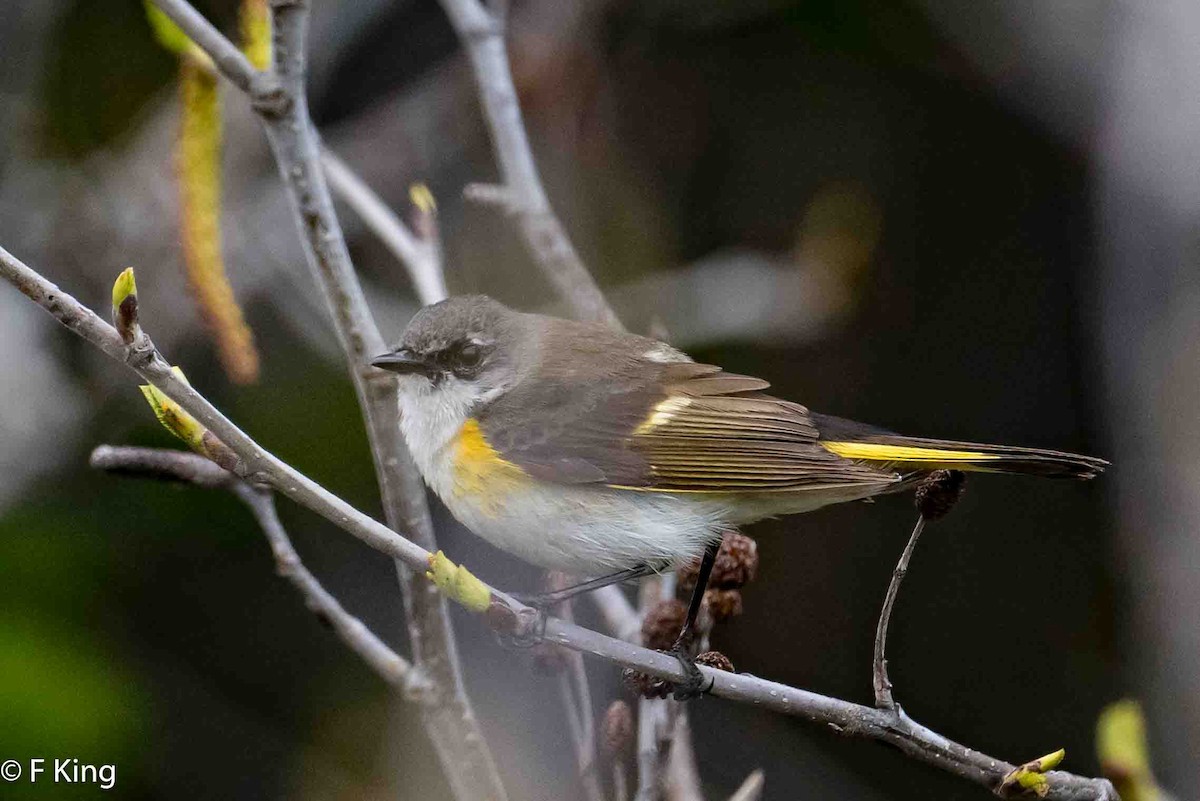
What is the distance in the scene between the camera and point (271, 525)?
2.07 metres

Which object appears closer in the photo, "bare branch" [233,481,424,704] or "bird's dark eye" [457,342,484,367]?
"bare branch" [233,481,424,704]

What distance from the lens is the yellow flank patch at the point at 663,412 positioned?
239 centimetres

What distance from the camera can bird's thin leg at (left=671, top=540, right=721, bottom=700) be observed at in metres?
1.93

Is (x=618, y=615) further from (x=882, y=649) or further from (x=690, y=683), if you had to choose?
(x=882, y=649)

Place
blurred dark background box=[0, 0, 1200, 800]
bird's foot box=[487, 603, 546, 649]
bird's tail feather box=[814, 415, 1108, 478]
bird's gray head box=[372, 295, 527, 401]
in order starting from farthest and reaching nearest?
blurred dark background box=[0, 0, 1200, 800] < bird's gray head box=[372, 295, 527, 401] < bird's tail feather box=[814, 415, 1108, 478] < bird's foot box=[487, 603, 546, 649]

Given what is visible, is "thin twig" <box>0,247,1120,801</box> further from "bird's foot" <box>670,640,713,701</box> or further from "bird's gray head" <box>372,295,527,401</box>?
"bird's gray head" <box>372,295,527,401</box>

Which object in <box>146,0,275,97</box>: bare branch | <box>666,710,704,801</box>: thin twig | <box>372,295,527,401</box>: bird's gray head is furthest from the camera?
<box>372,295,527,401</box>: bird's gray head

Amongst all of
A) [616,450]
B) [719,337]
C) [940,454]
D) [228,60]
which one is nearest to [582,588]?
[616,450]

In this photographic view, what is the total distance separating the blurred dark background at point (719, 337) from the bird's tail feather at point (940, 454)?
846 mm

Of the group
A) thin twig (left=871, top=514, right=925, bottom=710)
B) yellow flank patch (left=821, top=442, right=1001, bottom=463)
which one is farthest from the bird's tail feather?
thin twig (left=871, top=514, right=925, bottom=710)

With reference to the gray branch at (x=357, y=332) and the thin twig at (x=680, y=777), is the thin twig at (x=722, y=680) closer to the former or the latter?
the gray branch at (x=357, y=332)

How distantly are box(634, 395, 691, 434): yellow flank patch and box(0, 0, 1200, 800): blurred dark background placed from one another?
2.16ft

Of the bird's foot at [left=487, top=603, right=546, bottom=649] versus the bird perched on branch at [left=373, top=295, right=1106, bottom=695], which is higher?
the bird perched on branch at [left=373, top=295, right=1106, bottom=695]

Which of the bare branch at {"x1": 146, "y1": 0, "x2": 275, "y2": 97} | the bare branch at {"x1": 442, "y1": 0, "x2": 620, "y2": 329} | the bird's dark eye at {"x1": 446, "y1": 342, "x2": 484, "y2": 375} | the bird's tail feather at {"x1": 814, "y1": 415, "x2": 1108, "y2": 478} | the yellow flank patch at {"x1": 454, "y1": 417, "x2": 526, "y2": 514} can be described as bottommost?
the bird's tail feather at {"x1": 814, "y1": 415, "x2": 1108, "y2": 478}
